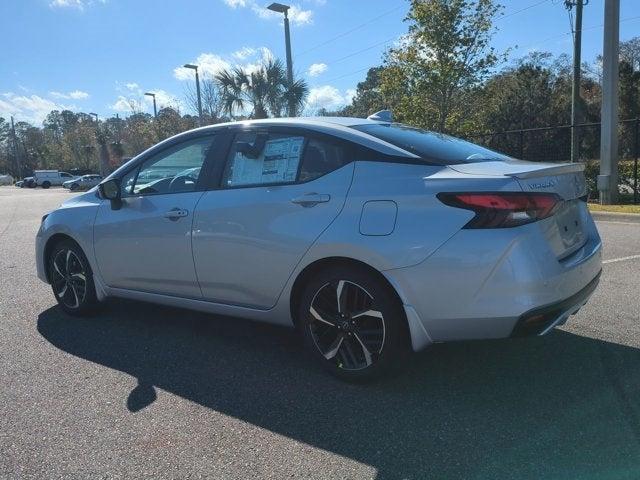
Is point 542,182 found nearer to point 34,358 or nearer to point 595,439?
point 595,439

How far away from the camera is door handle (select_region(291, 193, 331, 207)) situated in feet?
11.5

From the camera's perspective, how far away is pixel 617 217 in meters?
10.8

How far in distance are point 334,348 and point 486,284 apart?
3.56 feet

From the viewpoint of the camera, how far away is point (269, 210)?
3.71 metres

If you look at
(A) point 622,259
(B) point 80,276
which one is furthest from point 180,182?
(A) point 622,259

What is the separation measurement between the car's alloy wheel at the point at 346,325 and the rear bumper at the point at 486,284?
27cm

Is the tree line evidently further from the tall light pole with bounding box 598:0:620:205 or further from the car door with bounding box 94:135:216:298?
the car door with bounding box 94:135:216:298

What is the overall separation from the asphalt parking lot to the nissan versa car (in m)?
0.38

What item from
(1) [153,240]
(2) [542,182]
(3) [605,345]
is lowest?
(3) [605,345]

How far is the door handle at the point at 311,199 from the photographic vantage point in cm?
350

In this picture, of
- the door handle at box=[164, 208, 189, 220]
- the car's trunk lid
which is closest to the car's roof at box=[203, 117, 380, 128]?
the door handle at box=[164, 208, 189, 220]

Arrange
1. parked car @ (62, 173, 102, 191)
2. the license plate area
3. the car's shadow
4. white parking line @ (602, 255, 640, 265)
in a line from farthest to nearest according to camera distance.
Result: parked car @ (62, 173, 102, 191) < white parking line @ (602, 255, 640, 265) < the license plate area < the car's shadow

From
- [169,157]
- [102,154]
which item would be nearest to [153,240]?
[169,157]

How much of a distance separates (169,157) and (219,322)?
4.88ft
